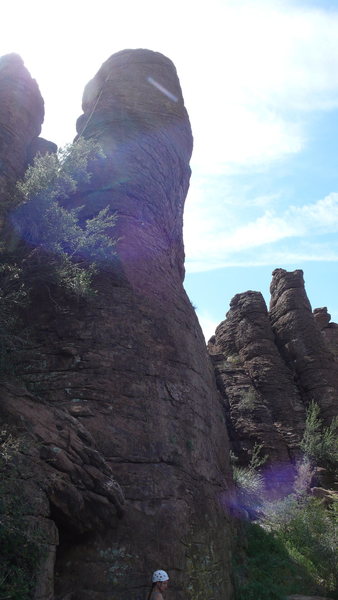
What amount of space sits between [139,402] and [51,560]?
3.91 metres

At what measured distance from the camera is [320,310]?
4650 cm

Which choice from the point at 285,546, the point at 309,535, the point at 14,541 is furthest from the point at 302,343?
the point at 14,541

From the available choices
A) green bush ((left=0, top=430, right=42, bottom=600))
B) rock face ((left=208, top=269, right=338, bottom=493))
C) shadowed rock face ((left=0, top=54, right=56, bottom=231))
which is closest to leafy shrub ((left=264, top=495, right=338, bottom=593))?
rock face ((left=208, top=269, right=338, bottom=493))

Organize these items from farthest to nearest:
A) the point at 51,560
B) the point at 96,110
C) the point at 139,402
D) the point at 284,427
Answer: the point at 284,427
the point at 96,110
the point at 139,402
the point at 51,560

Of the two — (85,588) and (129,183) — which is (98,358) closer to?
(85,588)

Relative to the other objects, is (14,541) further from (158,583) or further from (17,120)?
(17,120)

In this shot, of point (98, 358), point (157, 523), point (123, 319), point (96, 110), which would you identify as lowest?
point (157, 523)

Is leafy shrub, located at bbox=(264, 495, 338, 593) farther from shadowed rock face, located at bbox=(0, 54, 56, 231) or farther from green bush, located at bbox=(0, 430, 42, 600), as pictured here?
shadowed rock face, located at bbox=(0, 54, 56, 231)

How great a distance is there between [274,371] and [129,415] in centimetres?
1969

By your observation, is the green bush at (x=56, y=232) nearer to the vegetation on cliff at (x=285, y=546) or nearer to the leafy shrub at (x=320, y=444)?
the vegetation on cliff at (x=285, y=546)

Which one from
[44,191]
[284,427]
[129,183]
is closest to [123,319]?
[44,191]

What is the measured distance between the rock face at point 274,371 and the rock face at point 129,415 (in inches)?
409

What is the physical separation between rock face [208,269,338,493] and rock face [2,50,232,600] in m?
10.4

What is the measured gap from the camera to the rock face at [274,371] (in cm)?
2316
